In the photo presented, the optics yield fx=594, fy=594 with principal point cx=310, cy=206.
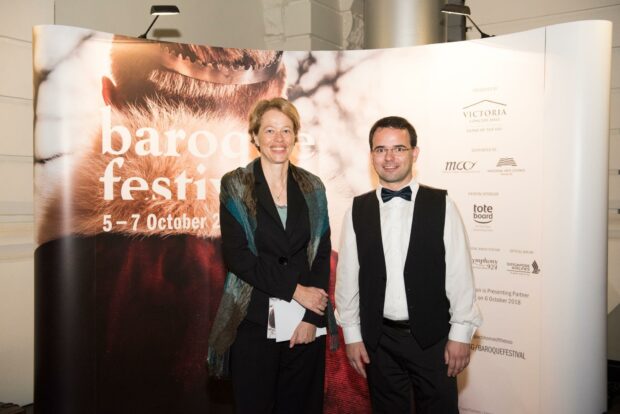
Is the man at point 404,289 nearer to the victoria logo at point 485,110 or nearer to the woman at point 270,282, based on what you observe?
the woman at point 270,282

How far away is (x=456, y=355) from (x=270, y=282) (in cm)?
76

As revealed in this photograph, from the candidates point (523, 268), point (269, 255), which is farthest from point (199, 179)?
point (523, 268)

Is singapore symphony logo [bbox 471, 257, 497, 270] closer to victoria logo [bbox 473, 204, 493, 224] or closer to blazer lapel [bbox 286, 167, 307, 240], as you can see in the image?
victoria logo [bbox 473, 204, 493, 224]

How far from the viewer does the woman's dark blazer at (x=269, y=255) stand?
2.34 m

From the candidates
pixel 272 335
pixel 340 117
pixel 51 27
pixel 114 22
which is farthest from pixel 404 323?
pixel 114 22

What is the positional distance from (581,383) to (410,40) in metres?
2.34

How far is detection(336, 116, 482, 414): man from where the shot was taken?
224 cm

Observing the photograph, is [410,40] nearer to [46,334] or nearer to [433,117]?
[433,117]

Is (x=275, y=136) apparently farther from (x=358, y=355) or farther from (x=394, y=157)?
(x=358, y=355)

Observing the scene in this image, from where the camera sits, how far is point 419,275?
7.38ft

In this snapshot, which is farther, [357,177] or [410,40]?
[410,40]

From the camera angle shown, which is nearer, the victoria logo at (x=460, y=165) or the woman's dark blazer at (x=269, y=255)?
the woman's dark blazer at (x=269, y=255)

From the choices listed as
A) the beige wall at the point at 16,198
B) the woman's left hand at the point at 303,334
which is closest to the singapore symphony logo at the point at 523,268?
the woman's left hand at the point at 303,334

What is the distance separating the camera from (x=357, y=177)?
3211 mm
